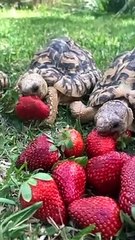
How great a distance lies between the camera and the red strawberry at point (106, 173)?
1333mm

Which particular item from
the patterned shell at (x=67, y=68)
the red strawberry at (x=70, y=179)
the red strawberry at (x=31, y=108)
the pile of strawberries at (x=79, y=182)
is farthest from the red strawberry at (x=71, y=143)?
the patterned shell at (x=67, y=68)

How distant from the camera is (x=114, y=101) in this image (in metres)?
1.84

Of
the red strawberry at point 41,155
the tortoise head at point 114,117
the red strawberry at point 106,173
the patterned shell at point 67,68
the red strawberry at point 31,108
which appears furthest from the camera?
the patterned shell at point 67,68

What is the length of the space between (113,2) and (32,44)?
3.31m

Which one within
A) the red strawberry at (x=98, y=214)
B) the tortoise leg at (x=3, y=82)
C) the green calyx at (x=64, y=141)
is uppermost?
the green calyx at (x=64, y=141)

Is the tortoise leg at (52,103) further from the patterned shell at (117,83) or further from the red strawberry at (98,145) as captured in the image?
the red strawberry at (98,145)

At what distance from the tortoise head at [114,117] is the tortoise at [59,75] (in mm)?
225

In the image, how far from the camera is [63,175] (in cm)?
131

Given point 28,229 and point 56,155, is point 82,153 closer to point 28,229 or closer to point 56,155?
point 56,155

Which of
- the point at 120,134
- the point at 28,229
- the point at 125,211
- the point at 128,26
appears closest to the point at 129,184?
the point at 125,211

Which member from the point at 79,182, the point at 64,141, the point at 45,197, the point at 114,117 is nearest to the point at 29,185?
the point at 45,197

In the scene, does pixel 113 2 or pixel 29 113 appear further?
pixel 113 2

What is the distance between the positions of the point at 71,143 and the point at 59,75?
66 centimetres

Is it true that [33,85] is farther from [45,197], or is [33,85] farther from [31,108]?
[45,197]
